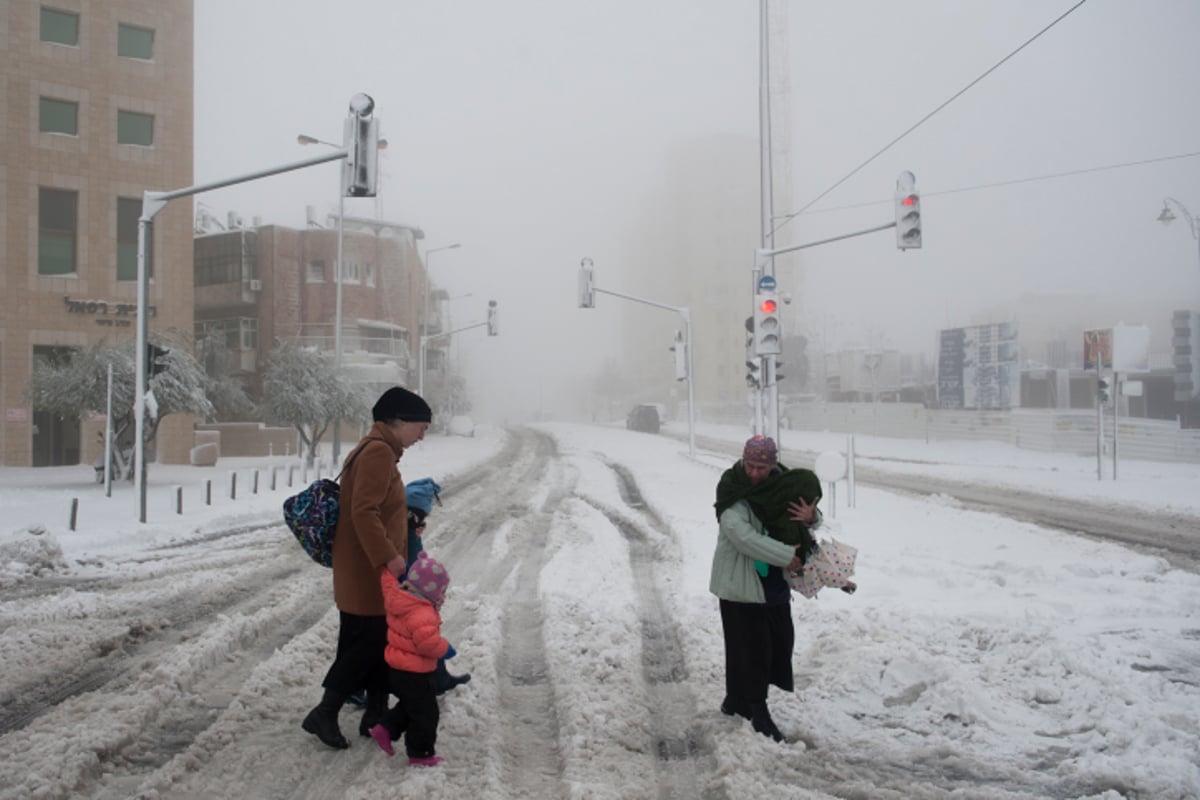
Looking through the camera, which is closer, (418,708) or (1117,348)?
(418,708)

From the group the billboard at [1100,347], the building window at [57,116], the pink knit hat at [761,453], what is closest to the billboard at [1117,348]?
the billboard at [1100,347]

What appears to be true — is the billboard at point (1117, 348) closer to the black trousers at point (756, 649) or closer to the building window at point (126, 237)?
the black trousers at point (756, 649)

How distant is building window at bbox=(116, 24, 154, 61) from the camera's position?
1202 inches

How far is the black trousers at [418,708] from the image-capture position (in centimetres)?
435

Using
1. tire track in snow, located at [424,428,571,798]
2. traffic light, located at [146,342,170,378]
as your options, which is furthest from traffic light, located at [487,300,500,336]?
traffic light, located at [146,342,170,378]

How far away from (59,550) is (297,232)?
1714 inches

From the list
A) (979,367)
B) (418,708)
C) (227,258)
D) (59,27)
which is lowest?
(418,708)

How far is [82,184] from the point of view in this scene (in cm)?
2941

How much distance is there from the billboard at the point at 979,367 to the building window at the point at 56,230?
37209mm

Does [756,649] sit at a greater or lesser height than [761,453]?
lesser

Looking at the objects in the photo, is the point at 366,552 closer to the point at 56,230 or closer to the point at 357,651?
the point at 357,651

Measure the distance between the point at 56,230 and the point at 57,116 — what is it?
12.4 feet

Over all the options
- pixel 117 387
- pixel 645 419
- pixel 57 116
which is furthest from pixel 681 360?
pixel 645 419

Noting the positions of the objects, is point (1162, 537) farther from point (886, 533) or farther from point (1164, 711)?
point (1164, 711)
